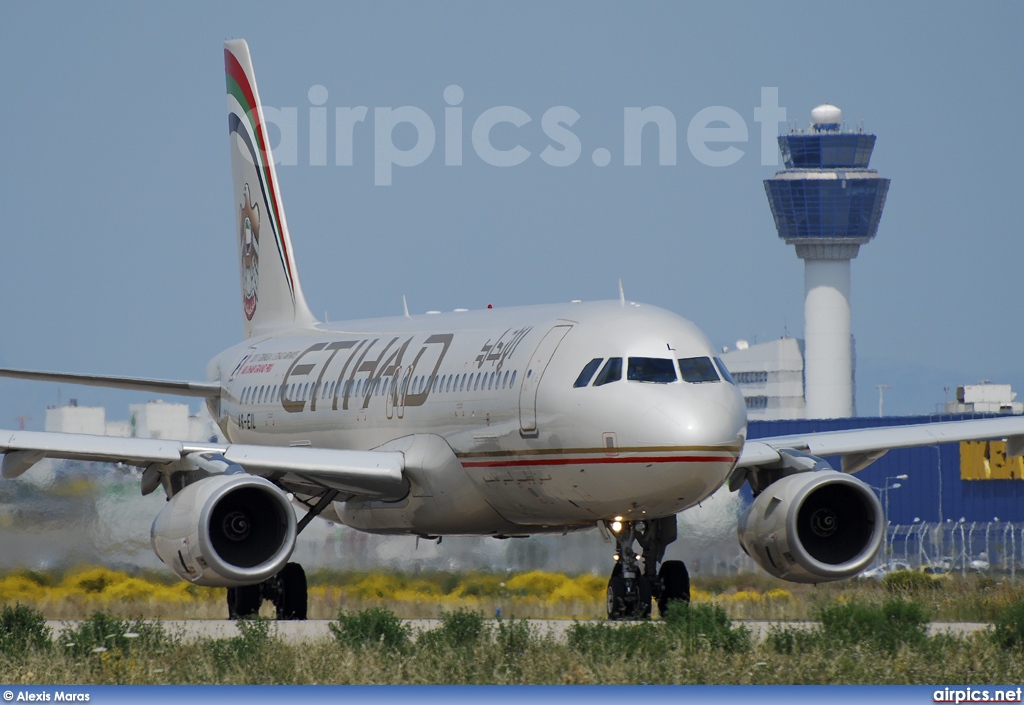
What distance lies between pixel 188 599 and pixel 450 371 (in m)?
7.70

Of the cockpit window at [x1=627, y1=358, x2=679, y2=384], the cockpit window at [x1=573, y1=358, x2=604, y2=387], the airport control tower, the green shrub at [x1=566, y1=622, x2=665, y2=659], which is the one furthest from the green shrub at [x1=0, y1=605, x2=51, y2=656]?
the airport control tower

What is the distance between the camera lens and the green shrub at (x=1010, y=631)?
17438 mm

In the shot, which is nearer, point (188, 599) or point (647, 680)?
point (647, 680)

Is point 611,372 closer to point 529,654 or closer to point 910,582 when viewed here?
point 529,654

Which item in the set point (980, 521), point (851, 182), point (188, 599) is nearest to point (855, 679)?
point (188, 599)

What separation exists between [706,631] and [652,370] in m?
3.49

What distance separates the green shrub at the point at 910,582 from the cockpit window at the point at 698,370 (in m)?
9.45

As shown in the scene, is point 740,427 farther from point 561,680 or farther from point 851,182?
point 851,182

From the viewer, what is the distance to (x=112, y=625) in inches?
727

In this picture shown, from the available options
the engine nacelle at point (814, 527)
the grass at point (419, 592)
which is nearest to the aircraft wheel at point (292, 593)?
the grass at point (419, 592)

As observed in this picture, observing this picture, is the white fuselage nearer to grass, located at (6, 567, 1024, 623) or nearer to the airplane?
the airplane

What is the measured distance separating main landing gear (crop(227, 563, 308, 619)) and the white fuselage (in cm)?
105

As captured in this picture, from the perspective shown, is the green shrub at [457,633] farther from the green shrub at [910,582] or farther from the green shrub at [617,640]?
the green shrub at [910,582]

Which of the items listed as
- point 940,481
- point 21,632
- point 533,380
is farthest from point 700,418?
point 940,481
